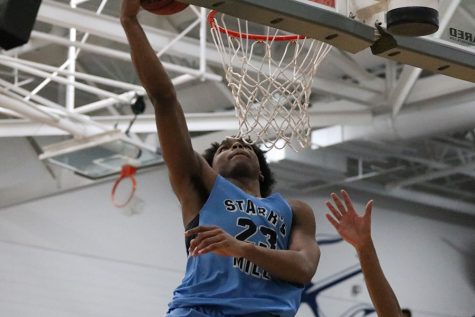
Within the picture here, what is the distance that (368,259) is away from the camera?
319cm

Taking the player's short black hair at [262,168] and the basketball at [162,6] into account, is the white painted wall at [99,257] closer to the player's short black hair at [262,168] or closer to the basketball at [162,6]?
the player's short black hair at [262,168]

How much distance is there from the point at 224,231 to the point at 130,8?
0.87 meters

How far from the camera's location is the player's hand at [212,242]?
3.08 meters

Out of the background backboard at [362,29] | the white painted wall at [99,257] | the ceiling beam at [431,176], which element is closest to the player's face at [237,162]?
the background backboard at [362,29]

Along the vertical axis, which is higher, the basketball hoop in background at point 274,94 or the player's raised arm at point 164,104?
the basketball hoop in background at point 274,94

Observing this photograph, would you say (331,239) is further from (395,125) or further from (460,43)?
(460,43)

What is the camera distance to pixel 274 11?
12.0 feet

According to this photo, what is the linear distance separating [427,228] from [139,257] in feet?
14.8

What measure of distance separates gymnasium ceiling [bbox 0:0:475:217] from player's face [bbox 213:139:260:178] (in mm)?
3979

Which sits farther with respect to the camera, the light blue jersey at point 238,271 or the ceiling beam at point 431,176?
the ceiling beam at point 431,176

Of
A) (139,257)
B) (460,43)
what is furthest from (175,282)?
(460,43)


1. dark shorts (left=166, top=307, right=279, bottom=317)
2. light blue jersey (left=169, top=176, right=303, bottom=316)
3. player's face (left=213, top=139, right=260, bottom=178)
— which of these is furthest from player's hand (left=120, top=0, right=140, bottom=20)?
dark shorts (left=166, top=307, right=279, bottom=317)

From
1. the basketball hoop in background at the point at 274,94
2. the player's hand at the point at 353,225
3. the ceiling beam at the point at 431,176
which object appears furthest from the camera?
the ceiling beam at the point at 431,176

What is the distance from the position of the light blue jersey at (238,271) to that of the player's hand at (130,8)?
73cm
